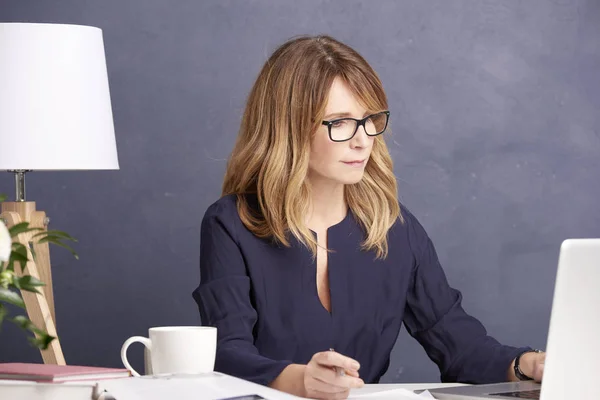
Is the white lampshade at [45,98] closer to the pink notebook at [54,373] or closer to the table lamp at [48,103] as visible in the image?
the table lamp at [48,103]

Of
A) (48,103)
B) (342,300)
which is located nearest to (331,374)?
(342,300)

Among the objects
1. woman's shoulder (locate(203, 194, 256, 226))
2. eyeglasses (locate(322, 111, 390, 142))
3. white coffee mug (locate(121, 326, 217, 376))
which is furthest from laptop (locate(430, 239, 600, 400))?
woman's shoulder (locate(203, 194, 256, 226))

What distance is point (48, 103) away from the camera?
84.4 inches

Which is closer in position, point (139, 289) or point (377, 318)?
point (377, 318)

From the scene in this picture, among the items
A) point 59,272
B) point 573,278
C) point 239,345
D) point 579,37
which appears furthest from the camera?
point 579,37

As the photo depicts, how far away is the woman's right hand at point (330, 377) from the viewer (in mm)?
1322

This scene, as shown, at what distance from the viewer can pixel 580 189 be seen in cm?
318

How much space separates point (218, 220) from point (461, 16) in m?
1.46

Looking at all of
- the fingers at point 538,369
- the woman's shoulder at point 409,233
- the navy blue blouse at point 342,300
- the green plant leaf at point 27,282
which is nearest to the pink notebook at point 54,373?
the green plant leaf at point 27,282

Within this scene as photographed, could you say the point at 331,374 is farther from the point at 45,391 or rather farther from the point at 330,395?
the point at 45,391

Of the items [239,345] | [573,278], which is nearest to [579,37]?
[239,345]

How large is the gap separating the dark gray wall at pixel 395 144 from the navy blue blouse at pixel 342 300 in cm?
93

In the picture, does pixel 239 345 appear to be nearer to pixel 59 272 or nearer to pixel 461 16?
pixel 59 272

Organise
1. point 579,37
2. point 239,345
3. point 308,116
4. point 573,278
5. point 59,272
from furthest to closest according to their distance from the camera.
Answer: point 579,37, point 59,272, point 308,116, point 239,345, point 573,278
